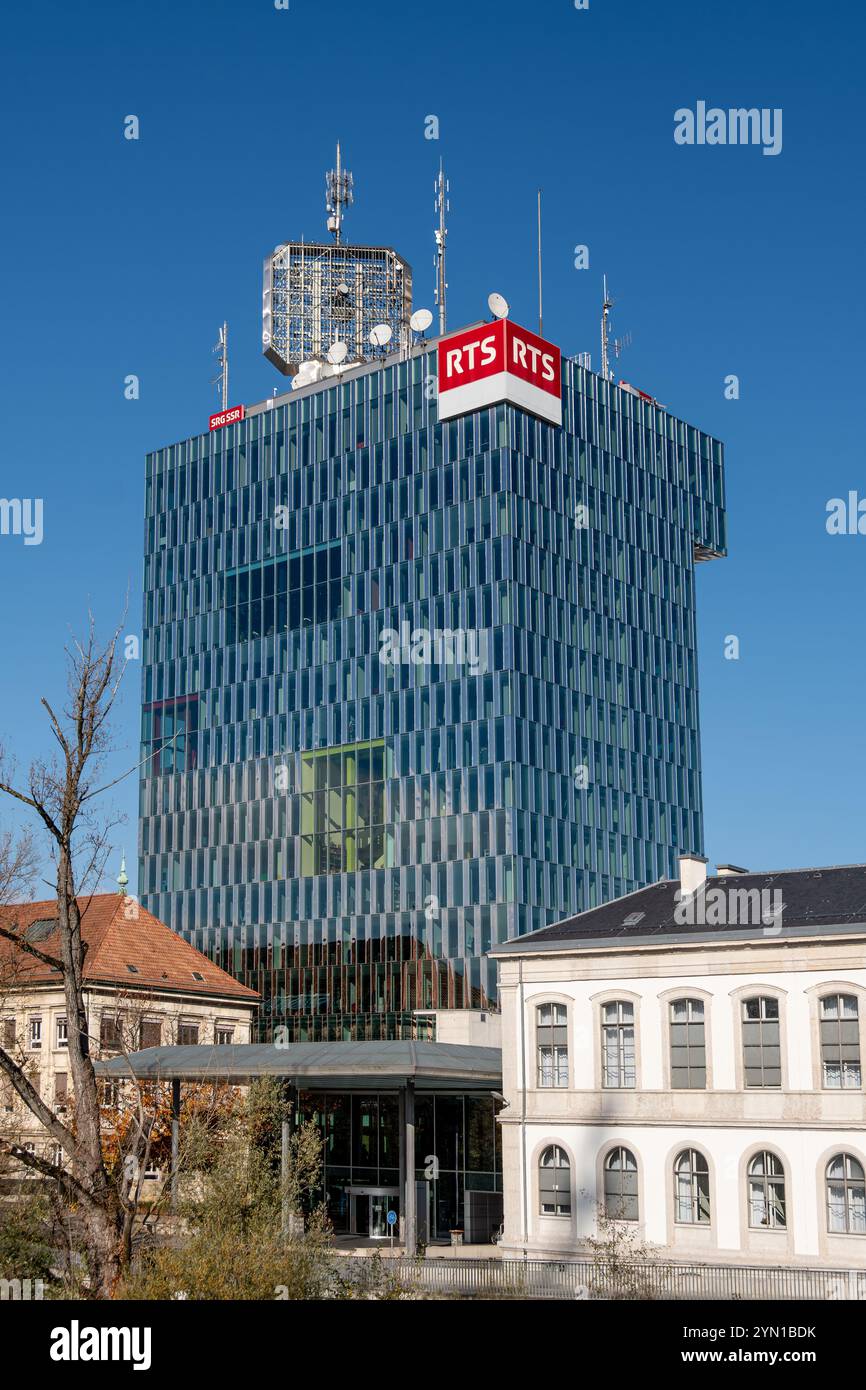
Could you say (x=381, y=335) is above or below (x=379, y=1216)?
above

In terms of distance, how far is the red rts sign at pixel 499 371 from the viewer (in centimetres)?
9625

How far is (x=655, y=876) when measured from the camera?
103 metres

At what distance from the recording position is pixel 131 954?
85.1 meters

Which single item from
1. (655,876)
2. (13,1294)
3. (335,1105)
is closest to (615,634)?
(655,876)

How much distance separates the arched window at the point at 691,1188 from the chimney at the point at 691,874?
9.52 m

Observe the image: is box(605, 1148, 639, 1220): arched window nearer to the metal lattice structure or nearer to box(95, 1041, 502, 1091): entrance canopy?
box(95, 1041, 502, 1091): entrance canopy

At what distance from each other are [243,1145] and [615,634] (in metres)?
70.6

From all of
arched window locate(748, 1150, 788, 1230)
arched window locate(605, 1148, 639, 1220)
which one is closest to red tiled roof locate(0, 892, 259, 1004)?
arched window locate(605, 1148, 639, 1220)

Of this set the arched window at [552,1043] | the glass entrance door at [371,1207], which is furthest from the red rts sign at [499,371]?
the arched window at [552,1043]

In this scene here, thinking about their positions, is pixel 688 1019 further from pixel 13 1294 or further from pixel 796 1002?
pixel 13 1294

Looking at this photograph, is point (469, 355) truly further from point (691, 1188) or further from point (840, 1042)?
point (691, 1188)

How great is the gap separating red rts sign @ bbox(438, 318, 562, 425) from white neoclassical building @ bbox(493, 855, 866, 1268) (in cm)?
4871

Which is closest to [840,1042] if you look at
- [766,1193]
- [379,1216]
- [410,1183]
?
[766,1193]

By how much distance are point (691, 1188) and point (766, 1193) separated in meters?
2.66
